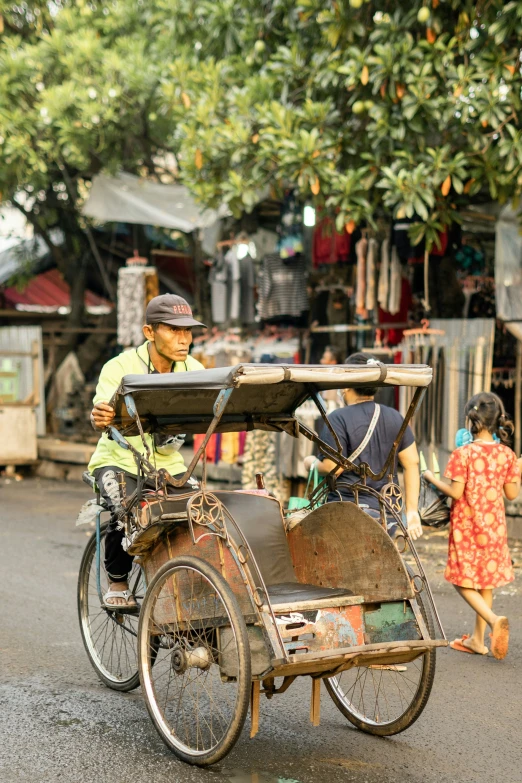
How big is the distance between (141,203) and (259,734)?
33.9ft

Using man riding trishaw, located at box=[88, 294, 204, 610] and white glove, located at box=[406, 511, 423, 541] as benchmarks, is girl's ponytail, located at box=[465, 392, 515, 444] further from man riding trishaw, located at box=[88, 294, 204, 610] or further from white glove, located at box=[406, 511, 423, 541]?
man riding trishaw, located at box=[88, 294, 204, 610]

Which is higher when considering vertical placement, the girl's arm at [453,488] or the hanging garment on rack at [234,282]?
the hanging garment on rack at [234,282]

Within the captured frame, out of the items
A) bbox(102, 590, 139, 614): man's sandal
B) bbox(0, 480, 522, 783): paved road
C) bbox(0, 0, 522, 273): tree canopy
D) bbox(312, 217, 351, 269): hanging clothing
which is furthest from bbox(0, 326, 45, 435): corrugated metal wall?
bbox(102, 590, 139, 614): man's sandal

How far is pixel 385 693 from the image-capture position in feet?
15.8

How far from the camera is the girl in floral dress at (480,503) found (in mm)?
5691

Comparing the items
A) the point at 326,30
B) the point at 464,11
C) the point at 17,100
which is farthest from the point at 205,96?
the point at 17,100

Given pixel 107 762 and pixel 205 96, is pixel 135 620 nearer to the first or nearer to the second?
pixel 107 762

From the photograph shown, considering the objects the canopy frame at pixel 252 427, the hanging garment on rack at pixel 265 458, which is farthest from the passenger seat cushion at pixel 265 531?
the hanging garment on rack at pixel 265 458

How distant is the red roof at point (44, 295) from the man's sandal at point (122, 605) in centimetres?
1650

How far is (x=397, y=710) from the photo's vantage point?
4.62m

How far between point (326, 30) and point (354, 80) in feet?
2.43

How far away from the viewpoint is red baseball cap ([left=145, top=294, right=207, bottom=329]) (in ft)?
15.2

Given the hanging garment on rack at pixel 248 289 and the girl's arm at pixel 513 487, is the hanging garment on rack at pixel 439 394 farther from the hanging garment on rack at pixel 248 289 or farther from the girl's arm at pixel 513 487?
the girl's arm at pixel 513 487

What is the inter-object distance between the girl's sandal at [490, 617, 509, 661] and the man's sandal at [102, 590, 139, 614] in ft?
6.40
